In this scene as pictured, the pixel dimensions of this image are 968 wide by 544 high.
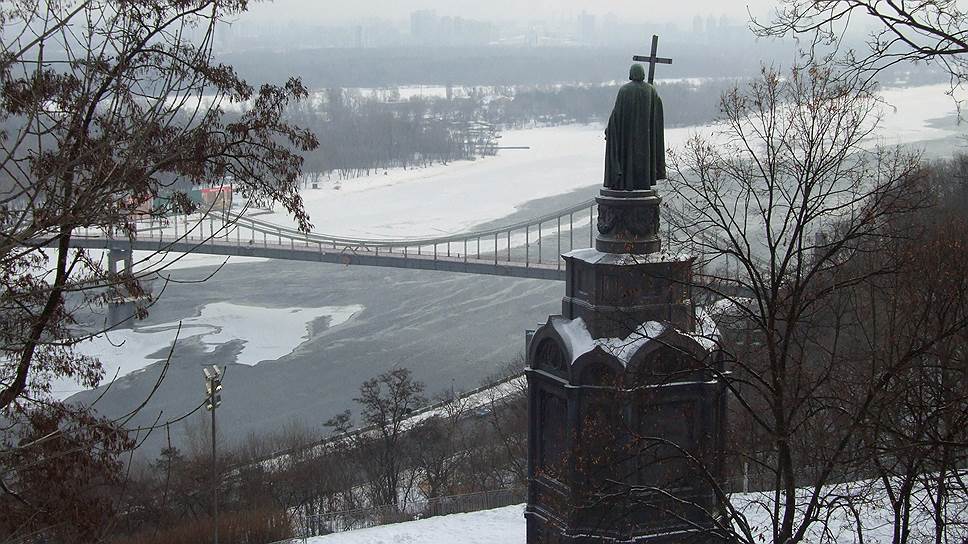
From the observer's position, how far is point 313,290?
34.3 m

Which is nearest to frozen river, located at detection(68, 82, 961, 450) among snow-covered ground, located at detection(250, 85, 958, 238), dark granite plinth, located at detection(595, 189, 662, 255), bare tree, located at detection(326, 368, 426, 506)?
snow-covered ground, located at detection(250, 85, 958, 238)

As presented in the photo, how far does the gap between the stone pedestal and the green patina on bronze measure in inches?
4.9

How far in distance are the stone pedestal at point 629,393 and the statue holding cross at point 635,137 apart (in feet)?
0.41

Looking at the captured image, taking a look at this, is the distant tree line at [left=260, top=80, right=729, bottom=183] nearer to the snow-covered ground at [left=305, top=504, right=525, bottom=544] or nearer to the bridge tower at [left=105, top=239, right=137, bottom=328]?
the bridge tower at [left=105, top=239, right=137, bottom=328]

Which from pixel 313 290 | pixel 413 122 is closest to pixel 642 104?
pixel 313 290

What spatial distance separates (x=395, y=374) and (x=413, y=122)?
53505 millimetres

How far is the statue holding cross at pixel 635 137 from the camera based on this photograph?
7328 mm

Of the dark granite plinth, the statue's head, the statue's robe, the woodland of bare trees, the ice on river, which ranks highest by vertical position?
the statue's head

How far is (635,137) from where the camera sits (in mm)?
7395

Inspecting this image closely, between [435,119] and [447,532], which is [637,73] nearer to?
[447,532]

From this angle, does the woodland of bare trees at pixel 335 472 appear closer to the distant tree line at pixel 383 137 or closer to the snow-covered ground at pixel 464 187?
the snow-covered ground at pixel 464 187

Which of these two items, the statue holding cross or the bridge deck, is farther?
the bridge deck

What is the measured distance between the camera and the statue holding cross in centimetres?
733

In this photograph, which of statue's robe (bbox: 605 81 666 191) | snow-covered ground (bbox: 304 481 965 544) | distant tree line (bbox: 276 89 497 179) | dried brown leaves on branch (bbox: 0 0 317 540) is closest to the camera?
dried brown leaves on branch (bbox: 0 0 317 540)
